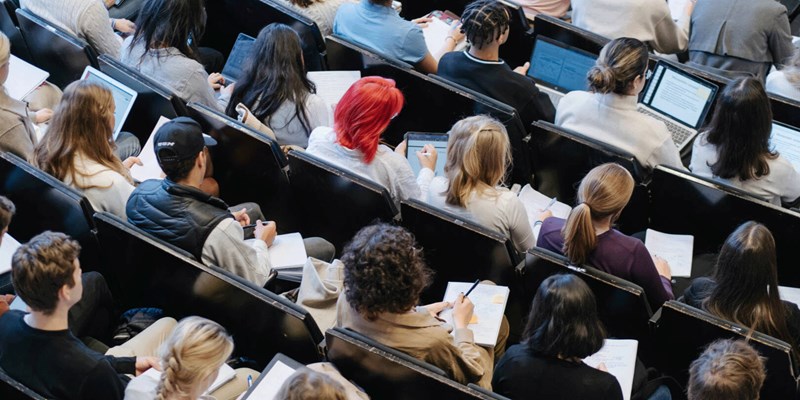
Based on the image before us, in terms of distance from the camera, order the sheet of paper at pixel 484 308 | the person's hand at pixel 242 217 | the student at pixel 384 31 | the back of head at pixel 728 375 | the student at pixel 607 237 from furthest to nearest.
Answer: the student at pixel 384 31 < the person's hand at pixel 242 217 < the student at pixel 607 237 < the sheet of paper at pixel 484 308 < the back of head at pixel 728 375

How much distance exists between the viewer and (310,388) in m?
2.69

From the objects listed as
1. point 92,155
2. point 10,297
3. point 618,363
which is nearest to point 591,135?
point 618,363

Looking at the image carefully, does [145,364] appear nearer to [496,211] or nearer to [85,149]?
[85,149]

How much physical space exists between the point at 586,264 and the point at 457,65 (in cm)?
162

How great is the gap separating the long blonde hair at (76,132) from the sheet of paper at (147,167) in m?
0.37

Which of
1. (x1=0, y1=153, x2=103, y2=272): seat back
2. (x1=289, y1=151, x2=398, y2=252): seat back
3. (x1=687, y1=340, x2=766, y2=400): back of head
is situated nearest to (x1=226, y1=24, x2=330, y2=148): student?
(x1=289, y1=151, x2=398, y2=252): seat back

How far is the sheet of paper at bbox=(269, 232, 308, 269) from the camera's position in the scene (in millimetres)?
4055

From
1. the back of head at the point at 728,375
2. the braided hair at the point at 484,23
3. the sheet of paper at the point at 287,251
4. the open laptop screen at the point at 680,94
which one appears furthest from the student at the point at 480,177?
the open laptop screen at the point at 680,94

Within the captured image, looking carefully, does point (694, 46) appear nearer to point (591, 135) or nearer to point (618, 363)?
point (591, 135)

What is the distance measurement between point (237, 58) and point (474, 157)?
1.96 metres

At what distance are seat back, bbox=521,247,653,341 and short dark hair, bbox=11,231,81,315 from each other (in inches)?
65.2

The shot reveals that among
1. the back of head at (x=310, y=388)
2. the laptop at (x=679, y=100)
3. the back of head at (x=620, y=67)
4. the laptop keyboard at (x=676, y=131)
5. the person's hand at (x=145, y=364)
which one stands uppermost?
the back of head at (x=620, y=67)

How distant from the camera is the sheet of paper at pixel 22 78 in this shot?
4.68 metres

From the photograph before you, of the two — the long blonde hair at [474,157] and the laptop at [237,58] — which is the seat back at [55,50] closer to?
the laptop at [237,58]
